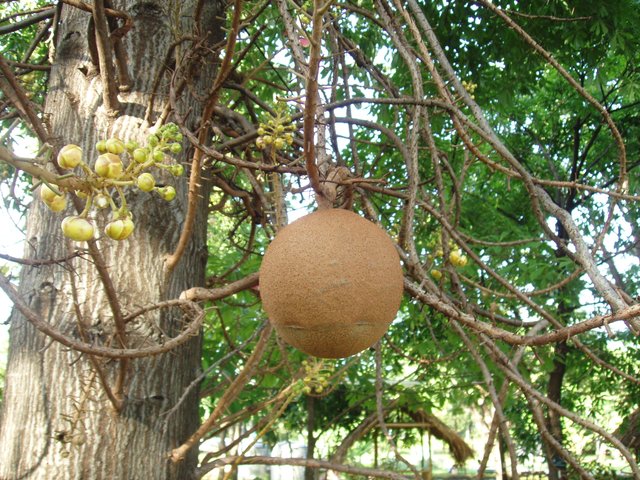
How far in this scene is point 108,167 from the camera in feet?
2.86

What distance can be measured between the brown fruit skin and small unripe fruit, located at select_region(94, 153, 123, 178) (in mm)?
609

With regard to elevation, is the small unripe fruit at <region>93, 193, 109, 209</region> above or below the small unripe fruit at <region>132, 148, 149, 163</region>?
below

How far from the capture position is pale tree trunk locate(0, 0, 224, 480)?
6.72 ft

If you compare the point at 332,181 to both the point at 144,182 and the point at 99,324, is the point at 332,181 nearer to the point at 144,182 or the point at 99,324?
the point at 144,182

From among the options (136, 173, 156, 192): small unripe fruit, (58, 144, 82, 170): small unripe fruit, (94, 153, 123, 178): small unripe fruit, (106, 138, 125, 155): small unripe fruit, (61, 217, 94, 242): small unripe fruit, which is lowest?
(61, 217, 94, 242): small unripe fruit

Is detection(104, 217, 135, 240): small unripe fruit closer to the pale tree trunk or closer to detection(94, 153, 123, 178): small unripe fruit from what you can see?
detection(94, 153, 123, 178): small unripe fruit

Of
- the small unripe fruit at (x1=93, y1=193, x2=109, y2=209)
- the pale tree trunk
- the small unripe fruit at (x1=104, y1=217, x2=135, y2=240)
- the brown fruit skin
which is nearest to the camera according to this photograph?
the small unripe fruit at (x1=93, y1=193, x2=109, y2=209)

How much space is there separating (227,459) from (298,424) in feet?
22.8

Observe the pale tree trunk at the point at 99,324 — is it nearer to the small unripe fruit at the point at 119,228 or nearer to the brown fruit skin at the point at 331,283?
the brown fruit skin at the point at 331,283

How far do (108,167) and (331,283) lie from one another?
0.65 metres

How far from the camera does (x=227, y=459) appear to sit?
2514 mm

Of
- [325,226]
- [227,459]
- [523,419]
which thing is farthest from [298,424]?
[325,226]

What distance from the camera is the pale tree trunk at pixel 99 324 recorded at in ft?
6.72

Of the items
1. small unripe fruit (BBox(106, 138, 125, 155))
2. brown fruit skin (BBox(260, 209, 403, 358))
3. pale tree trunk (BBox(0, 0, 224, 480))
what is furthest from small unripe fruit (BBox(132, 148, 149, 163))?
pale tree trunk (BBox(0, 0, 224, 480))
